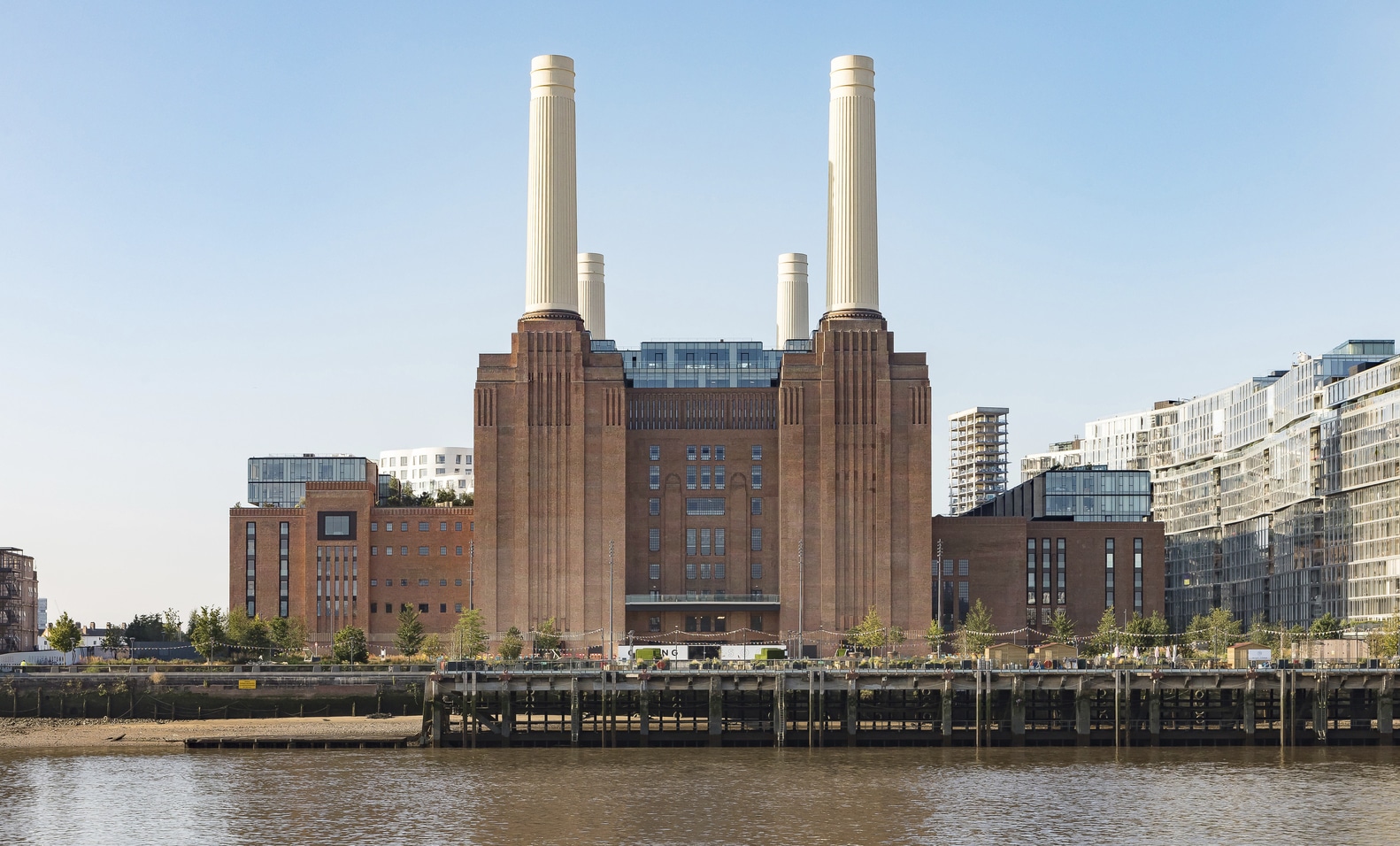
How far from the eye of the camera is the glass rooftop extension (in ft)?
642

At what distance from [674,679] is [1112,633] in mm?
86322

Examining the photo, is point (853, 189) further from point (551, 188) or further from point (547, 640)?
point (547, 640)

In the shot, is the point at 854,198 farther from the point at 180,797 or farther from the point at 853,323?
the point at 180,797

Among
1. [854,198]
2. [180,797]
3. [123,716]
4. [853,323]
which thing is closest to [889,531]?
[853,323]

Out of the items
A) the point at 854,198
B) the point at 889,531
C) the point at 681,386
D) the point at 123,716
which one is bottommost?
the point at 123,716

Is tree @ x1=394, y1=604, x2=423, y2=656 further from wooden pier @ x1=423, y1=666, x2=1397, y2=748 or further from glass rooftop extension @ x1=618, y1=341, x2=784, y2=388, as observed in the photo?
wooden pier @ x1=423, y1=666, x2=1397, y2=748

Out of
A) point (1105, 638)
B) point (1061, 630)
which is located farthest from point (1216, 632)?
point (1061, 630)

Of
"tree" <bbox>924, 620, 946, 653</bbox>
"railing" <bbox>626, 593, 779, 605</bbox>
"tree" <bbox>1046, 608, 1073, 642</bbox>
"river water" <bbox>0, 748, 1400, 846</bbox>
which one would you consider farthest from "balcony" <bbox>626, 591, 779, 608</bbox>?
"river water" <bbox>0, 748, 1400, 846</bbox>

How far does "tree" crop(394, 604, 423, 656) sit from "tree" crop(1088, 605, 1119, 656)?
70.0 metres

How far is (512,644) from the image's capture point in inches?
6821

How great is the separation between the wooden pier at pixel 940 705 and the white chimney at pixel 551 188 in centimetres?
7760

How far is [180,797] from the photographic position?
91.1 metres

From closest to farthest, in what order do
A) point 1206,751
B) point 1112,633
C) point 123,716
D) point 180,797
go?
1. point 180,797
2. point 1206,751
3. point 123,716
4. point 1112,633

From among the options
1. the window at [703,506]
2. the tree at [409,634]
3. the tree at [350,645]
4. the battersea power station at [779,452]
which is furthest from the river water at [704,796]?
the window at [703,506]
